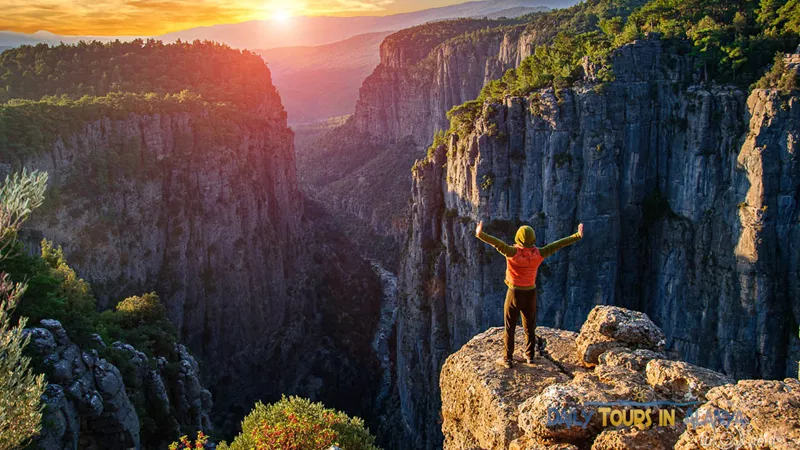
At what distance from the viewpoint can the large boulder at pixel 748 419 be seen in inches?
295

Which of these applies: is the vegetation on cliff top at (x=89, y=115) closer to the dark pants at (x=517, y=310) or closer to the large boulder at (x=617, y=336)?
the dark pants at (x=517, y=310)

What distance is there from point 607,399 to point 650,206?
32.9 m

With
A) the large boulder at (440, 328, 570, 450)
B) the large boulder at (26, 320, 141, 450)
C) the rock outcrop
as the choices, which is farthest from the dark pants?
the large boulder at (26, 320, 141, 450)

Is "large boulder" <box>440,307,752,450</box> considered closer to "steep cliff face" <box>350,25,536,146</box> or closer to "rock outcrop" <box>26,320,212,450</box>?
"rock outcrop" <box>26,320,212,450</box>

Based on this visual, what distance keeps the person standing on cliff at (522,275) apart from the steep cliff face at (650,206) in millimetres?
26582

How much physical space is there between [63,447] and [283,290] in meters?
46.6

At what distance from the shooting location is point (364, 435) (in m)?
16.1

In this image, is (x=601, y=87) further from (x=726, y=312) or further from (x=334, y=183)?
(x=334, y=183)

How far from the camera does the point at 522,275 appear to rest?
12.0m

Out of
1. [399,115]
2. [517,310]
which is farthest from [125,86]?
[399,115]

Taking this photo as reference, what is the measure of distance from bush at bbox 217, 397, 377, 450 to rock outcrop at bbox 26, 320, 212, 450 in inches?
293

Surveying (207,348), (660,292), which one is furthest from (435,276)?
(207,348)

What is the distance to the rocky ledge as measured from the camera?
806 cm

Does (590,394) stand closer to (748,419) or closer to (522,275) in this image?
(748,419)
